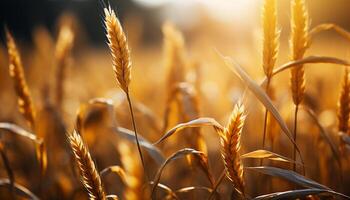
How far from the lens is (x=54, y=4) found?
35.9 metres

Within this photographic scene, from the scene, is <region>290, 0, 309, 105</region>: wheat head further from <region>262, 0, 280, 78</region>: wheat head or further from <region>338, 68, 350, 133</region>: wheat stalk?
<region>338, 68, 350, 133</region>: wheat stalk

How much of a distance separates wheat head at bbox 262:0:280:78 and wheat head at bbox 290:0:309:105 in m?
0.09

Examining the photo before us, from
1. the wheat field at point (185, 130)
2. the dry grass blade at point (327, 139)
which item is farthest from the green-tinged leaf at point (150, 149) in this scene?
the dry grass blade at point (327, 139)

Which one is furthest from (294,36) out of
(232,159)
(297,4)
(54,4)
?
(54,4)

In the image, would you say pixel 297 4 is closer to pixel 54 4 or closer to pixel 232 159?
pixel 232 159

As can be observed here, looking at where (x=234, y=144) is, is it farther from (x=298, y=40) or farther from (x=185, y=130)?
(x=185, y=130)

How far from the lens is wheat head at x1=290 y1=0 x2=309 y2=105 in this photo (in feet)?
5.64

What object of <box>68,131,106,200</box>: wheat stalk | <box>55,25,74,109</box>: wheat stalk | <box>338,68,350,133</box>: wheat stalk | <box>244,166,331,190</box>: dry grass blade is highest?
<box>55,25,74,109</box>: wheat stalk

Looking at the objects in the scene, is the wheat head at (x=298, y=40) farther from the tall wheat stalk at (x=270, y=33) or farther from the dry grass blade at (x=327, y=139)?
the dry grass blade at (x=327, y=139)

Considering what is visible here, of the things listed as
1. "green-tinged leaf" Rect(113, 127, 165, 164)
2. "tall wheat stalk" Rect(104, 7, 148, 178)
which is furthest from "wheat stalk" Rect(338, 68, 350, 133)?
"tall wheat stalk" Rect(104, 7, 148, 178)

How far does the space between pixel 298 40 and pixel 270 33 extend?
6.1 inches

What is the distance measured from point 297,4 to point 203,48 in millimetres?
5830

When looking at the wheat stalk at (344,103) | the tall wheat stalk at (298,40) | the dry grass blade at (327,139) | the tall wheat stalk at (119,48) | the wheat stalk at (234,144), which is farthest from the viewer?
the dry grass blade at (327,139)

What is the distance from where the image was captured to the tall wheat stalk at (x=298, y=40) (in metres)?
1.72
